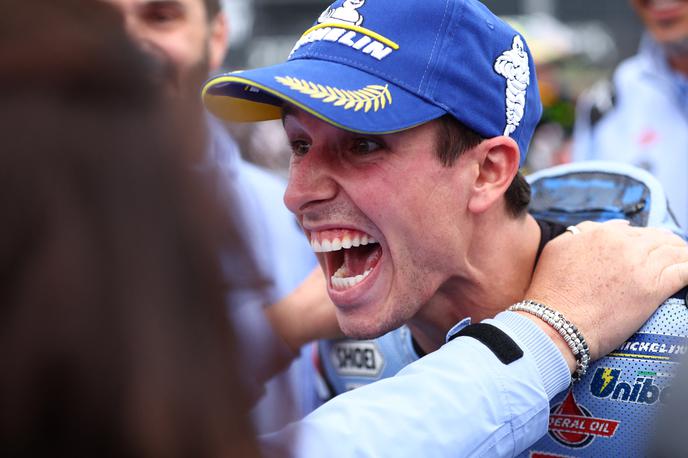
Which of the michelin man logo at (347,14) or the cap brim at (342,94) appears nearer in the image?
the cap brim at (342,94)

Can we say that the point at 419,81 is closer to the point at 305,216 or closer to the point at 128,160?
the point at 305,216

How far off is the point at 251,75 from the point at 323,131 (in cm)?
22

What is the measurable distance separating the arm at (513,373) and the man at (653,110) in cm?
228

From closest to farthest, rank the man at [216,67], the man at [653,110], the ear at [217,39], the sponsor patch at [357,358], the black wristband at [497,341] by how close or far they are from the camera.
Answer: the black wristband at [497,341] < the sponsor patch at [357,358] < the man at [216,67] < the ear at [217,39] < the man at [653,110]

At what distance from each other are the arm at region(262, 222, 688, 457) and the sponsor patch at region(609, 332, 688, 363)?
0.16ft

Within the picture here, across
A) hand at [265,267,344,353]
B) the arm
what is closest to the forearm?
the arm

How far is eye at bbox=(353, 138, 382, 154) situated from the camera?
1.94 m

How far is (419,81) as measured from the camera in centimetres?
189

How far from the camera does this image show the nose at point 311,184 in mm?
1966

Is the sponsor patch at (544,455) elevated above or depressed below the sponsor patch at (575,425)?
below

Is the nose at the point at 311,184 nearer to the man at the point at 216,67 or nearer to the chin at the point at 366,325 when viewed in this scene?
the chin at the point at 366,325

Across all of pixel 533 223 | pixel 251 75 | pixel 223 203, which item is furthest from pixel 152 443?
pixel 533 223

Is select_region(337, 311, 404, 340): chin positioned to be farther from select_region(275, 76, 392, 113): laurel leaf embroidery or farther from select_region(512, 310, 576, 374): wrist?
select_region(275, 76, 392, 113): laurel leaf embroidery

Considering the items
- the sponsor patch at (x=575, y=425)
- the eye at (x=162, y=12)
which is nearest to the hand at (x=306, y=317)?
the sponsor patch at (x=575, y=425)
